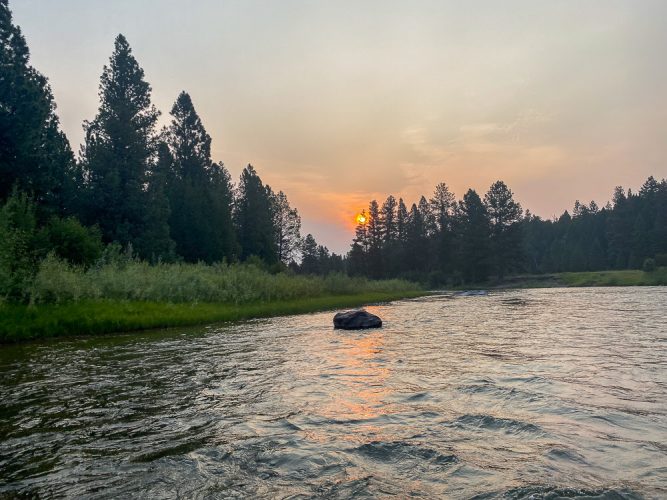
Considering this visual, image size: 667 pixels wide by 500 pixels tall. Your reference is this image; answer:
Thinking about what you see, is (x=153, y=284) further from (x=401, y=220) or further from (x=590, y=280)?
(x=401, y=220)

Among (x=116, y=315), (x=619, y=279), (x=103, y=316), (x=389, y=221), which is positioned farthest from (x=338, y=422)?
(x=389, y=221)

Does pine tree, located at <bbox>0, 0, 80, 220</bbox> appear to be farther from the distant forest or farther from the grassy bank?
the grassy bank

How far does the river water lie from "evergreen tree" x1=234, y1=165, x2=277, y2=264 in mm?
65328

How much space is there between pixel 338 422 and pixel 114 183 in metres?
46.2

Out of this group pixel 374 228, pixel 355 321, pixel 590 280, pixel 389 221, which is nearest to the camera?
pixel 355 321

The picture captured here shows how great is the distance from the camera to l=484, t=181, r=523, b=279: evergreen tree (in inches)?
4636

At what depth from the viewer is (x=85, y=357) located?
1556cm

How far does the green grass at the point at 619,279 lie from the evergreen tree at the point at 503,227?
18.4m

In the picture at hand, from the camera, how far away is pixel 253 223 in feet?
272

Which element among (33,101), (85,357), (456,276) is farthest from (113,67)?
(456,276)

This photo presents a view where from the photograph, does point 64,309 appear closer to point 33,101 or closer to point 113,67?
point 33,101

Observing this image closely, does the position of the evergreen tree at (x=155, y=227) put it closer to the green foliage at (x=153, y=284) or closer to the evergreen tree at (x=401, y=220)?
the green foliage at (x=153, y=284)

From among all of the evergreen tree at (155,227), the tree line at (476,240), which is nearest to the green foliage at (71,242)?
the evergreen tree at (155,227)

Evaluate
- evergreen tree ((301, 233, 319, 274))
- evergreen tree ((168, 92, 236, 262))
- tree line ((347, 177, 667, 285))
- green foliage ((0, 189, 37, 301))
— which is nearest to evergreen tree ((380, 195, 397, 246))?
tree line ((347, 177, 667, 285))
